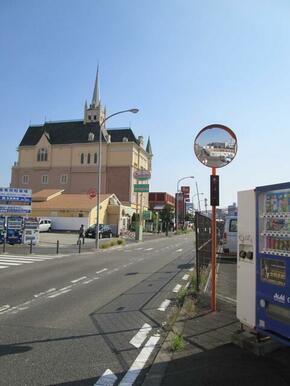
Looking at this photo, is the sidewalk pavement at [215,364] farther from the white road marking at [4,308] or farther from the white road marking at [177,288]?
the white road marking at [177,288]

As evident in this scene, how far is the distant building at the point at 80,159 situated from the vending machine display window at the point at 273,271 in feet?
273

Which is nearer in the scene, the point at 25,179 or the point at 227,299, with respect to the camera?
the point at 227,299

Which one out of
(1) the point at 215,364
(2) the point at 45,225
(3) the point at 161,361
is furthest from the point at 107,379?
(2) the point at 45,225

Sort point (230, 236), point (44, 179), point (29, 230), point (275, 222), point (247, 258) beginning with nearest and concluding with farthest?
point (275, 222) < point (247, 258) < point (230, 236) < point (29, 230) < point (44, 179)

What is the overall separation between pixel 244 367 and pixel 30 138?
102 meters

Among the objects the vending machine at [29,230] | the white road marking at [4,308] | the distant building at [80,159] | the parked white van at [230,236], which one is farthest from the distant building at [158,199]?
the white road marking at [4,308]

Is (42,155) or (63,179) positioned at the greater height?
(42,155)

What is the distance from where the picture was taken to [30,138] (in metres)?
102

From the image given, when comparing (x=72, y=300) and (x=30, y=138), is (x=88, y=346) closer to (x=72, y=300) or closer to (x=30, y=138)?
(x=72, y=300)

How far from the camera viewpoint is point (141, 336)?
7121 mm

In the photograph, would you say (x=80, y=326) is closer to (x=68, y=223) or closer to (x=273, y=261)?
(x=273, y=261)

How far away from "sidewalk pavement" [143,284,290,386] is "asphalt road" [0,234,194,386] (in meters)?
0.29

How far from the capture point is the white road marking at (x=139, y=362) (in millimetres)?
5086

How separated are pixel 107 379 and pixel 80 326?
107 inches
